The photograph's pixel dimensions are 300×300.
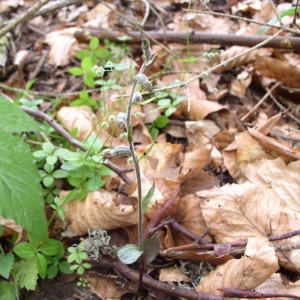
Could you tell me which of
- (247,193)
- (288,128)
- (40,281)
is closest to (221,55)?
(288,128)

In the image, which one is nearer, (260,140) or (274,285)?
(274,285)

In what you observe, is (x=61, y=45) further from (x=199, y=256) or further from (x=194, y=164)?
(x=199, y=256)


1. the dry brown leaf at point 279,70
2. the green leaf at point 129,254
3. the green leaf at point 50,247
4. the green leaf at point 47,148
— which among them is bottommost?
the green leaf at point 50,247

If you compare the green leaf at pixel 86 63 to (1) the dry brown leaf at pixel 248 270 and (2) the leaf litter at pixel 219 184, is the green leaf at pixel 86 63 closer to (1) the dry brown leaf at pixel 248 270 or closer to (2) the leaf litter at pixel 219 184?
(2) the leaf litter at pixel 219 184

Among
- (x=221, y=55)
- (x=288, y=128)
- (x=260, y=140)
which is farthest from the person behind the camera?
(x=221, y=55)

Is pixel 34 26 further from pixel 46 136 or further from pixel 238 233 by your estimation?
pixel 238 233

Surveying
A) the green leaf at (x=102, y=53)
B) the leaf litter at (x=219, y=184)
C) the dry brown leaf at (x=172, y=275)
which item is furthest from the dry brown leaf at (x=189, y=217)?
the green leaf at (x=102, y=53)

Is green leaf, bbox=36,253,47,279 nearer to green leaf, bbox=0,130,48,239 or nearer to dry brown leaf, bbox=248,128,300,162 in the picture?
green leaf, bbox=0,130,48,239
